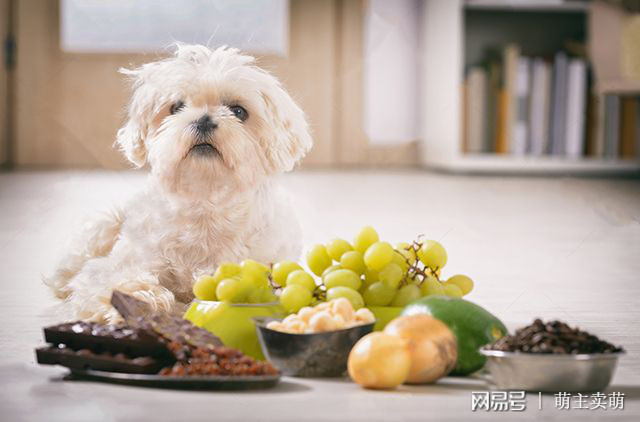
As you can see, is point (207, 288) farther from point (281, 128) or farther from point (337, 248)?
point (281, 128)

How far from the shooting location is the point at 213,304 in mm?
1624

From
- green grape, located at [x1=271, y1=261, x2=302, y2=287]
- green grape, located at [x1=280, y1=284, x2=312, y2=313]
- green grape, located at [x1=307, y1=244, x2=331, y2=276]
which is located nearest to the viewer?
green grape, located at [x1=280, y1=284, x2=312, y2=313]

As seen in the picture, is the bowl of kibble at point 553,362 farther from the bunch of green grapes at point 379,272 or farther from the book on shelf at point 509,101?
the book on shelf at point 509,101

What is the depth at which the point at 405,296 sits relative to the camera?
5.53ft

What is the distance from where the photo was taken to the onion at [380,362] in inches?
53.1

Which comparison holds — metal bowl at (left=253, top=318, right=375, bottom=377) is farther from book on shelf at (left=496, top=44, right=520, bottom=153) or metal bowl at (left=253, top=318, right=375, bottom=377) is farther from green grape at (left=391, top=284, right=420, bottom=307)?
book on shelf at (left=496, top=44, right=520, bottom=153)

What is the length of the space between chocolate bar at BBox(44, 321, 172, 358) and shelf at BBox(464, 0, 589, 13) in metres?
4.88

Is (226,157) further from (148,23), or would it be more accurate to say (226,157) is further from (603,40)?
(148,23)

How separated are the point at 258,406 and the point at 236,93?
0.85 metres

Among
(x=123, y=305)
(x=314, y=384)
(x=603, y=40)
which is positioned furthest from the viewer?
(x=603, y=40)

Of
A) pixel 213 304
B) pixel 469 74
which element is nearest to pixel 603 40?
pixel 469 74

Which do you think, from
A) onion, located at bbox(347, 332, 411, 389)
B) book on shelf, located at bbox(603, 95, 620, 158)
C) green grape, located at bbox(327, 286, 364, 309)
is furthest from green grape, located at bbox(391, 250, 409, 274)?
book on shelf, located at bbox(603, 95, 620, 158)

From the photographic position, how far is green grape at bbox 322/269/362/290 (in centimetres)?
166

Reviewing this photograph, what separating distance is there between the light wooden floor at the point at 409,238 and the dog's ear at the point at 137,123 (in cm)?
34
